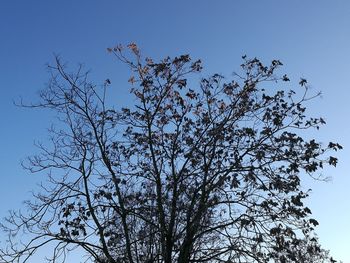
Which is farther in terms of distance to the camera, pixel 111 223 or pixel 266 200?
pixel 111 223

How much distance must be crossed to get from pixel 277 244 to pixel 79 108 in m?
7.03

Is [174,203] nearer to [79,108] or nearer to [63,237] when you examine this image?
[63,237]

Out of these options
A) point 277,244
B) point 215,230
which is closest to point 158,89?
point 215,230

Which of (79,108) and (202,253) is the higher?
(79,108)

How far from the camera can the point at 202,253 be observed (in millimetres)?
12602

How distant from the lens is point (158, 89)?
44.5ft

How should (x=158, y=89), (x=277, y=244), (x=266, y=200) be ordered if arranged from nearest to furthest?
1. (x=277, y=244)
2. (x=266, y=200)
3. (x=158, y=89)

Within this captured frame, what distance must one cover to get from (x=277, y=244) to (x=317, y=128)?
353 cm

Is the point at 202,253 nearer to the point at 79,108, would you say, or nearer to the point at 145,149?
the point at 145,149

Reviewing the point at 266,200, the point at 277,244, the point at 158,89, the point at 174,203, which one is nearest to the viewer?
the point at 277,244

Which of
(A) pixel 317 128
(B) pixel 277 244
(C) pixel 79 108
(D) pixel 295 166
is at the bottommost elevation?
(B) pixel 277 244

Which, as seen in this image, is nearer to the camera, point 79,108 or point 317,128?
point 317,128

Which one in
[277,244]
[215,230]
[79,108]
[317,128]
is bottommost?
[277,244]

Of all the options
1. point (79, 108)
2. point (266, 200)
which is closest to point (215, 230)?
point (266, 200)
